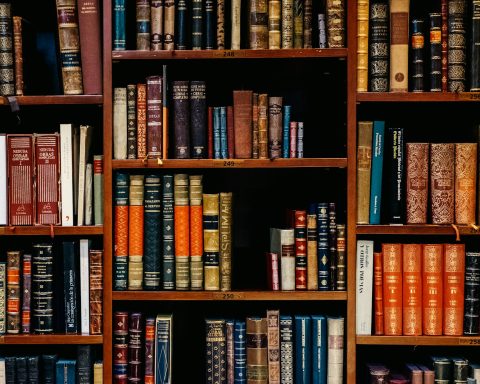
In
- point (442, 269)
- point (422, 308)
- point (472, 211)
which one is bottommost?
point (422, 308)

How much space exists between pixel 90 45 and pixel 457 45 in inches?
44.3

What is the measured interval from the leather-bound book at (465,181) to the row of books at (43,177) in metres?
1.10

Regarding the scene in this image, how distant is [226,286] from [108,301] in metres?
0.37

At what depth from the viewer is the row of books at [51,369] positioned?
1897 millimetres

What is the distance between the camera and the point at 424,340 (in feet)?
6.18

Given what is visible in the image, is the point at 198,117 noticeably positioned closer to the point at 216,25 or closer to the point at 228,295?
the point at 216,25

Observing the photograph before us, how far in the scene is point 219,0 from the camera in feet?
6.22

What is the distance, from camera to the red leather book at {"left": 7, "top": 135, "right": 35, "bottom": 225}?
75.5 inches

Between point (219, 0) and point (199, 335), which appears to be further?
point (199, 335)

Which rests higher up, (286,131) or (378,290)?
(286,131)

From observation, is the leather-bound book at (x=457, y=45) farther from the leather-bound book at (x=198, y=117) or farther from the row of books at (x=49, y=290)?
the row of books at (x=49, y=290)

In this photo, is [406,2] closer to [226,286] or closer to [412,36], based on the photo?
[412,36]

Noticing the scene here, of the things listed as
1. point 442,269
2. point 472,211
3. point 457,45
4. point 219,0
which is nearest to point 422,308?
point 442,269

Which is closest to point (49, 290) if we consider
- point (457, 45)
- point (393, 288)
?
point (393, 288)
